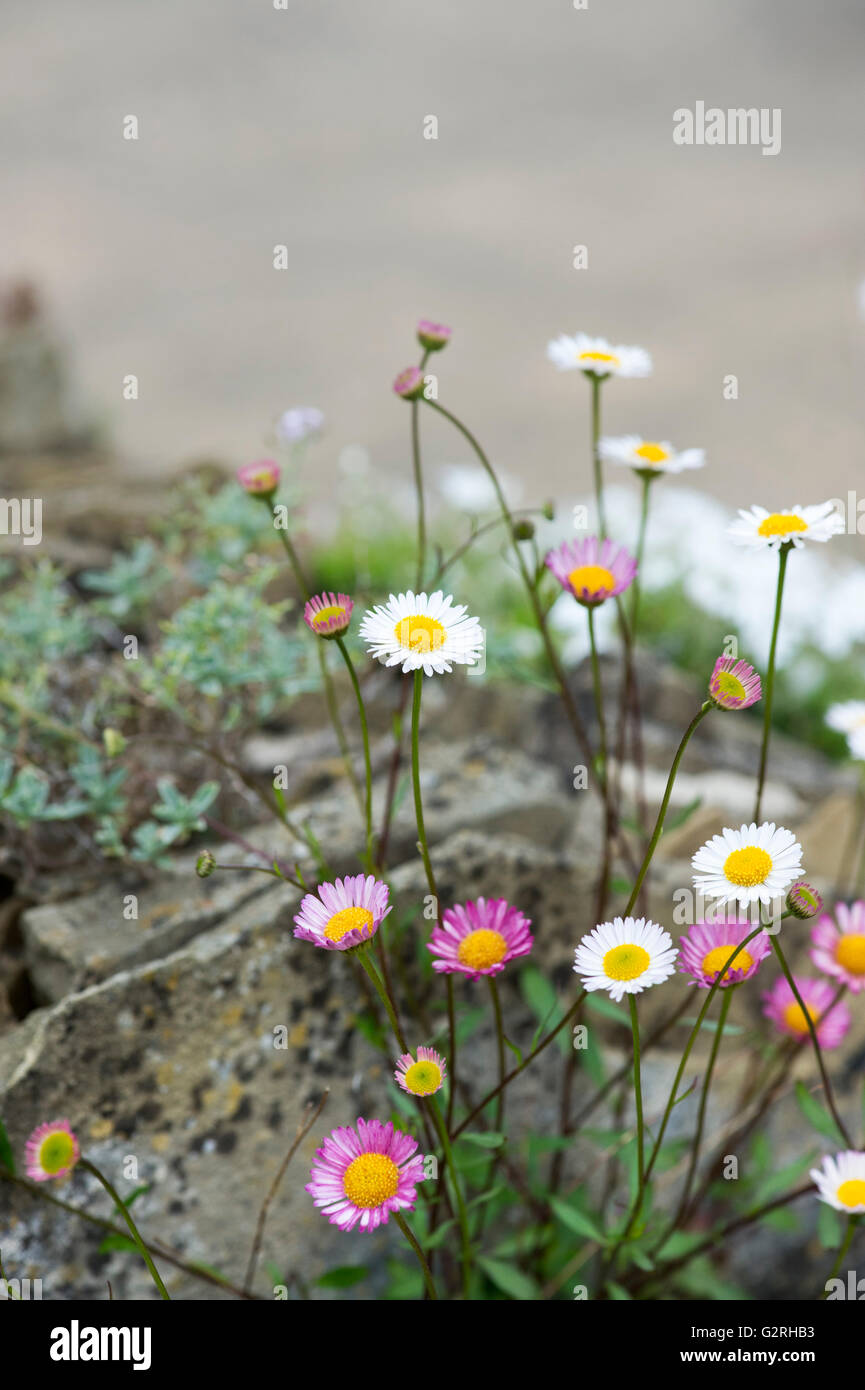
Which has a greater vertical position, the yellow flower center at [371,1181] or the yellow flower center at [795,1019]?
the yellow flower center at [795,1019]

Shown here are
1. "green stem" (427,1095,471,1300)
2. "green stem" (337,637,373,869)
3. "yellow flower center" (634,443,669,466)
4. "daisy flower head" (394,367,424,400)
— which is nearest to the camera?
"green stem" (337,637,373,869)

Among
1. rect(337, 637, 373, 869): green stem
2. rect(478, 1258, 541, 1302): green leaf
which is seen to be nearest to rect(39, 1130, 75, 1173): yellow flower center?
rect(337, 637, 373, 869): green stem

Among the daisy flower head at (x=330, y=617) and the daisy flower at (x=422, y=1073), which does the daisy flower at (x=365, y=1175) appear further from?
the daisy flower head at (x=330, y=617)

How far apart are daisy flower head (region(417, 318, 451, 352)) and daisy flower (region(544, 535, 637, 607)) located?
0.21m

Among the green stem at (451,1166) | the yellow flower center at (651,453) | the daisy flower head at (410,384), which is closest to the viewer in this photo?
the green stem at (451,1166)

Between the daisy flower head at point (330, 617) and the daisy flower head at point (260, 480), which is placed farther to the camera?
the daisy flower head at point (260, 480)

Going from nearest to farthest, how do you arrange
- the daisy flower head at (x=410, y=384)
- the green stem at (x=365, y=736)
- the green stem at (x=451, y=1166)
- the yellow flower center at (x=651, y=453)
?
the green stem at (x=365, y=736) < the green stem at (x=451, y=1166) < the daisy flower head at (x=410, y=384) < the yellow flower center at (x=651, y=453)

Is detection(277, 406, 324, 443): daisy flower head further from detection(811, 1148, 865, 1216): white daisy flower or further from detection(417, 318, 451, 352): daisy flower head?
detection(811, 1148, 865, 1216): white daisy flower

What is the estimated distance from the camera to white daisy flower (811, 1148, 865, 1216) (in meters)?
0.78

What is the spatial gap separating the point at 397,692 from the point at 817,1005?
950 millimetres

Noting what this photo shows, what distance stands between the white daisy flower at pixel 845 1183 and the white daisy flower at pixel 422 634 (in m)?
0.48

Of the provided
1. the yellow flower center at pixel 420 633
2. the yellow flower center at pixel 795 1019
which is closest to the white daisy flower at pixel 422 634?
the yellow flower center at pixel 420 633

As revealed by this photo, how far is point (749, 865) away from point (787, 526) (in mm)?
274

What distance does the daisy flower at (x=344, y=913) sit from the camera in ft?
2.22
